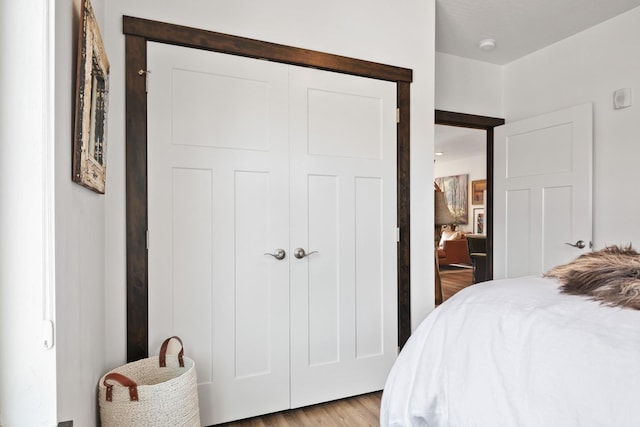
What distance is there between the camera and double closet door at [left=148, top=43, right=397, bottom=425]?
6.37 feet

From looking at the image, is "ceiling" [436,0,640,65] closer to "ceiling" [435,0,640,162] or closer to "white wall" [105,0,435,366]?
"ceiling" [435,0,640,162]

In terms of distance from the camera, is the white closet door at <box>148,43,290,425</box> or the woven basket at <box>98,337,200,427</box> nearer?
the woven basket at <box>98,337,200,427</box>

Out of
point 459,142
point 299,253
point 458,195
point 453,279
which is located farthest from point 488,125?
point 458,195

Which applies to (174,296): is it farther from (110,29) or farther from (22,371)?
(110,29)

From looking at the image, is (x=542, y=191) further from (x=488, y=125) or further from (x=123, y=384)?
(x=123, y=384)

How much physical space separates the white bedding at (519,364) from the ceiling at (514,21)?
216cm

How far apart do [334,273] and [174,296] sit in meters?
0.92

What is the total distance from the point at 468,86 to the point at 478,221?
238 inches

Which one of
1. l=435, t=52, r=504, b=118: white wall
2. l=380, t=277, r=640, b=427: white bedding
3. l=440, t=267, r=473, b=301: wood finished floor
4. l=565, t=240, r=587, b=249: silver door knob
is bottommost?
l=440, t=267, r=473, b=301: wood finished floor

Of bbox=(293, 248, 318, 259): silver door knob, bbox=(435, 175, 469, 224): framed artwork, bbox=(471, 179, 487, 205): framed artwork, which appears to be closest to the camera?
bbox=(293, 248, 318, 259): silver door knob

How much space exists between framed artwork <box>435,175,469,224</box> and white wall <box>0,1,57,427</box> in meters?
9.07

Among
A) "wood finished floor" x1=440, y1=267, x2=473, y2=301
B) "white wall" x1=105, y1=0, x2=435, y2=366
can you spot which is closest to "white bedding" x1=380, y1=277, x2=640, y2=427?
"white wall" x1=105, y1=0, x2=435, y2=366

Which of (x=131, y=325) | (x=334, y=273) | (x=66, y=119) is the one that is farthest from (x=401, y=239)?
(x=66, y=119)

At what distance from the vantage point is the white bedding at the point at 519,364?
2.76 feet
